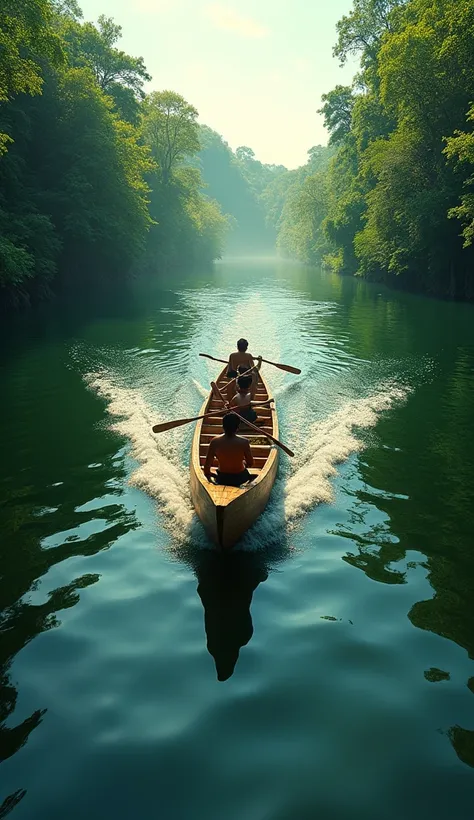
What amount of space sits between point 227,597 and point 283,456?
4.47 m

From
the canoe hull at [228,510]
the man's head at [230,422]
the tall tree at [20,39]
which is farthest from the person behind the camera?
the tall tree at [20,39]

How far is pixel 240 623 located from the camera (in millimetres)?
5562

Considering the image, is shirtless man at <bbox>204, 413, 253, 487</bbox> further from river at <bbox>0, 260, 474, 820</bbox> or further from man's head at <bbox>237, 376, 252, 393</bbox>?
man's head at <bbox>237, 376, 252, 393</bbox>

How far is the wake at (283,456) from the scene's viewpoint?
25.0ft

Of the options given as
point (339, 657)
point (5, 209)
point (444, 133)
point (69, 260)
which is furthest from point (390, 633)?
point (69, 260)

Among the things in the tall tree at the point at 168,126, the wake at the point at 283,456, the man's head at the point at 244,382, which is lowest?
the wake at the point at 283,456

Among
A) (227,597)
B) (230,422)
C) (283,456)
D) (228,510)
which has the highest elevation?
(230,422)

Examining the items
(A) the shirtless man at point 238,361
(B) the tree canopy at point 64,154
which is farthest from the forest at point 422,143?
(B) the tree canopy at point 64,154

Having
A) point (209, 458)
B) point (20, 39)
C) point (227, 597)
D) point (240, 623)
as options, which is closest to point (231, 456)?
point (209, 458)

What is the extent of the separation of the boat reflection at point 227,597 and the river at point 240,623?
0.02 m

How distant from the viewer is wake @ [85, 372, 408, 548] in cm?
762

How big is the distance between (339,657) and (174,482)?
4415 millimetres

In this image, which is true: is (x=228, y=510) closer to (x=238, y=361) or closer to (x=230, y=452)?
(x=230, y=452)

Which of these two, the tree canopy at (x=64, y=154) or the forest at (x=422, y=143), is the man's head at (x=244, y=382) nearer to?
the tree canopy at (x=64, y=154)
